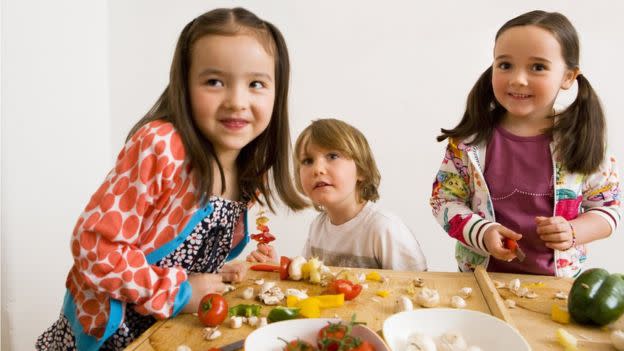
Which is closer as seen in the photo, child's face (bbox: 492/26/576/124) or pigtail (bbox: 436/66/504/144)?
child's face (bbox: 492/26/576/124)

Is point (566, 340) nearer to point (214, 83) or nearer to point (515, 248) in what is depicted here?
point (515, 248)

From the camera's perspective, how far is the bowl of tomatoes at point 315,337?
669 millimetres

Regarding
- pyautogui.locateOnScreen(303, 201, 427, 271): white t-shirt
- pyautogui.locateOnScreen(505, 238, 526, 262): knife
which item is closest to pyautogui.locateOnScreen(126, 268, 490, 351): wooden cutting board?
pyautogui.locateOnScreen(505, 238, 526, 262): knife

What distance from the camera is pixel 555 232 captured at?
1157 millimetres

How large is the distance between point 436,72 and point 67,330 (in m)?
1.93

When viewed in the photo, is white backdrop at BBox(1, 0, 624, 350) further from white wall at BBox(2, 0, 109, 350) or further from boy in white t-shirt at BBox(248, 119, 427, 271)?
boy in white t-shirt at BBox(248, 119, 427, 271)

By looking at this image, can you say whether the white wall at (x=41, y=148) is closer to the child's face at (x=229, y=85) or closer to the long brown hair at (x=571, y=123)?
the child's face at (x=229, y=85)

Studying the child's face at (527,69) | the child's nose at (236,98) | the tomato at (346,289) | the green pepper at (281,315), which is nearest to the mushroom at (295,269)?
the tomato at (346,289)

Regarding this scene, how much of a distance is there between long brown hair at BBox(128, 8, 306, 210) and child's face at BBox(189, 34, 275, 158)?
2 cm

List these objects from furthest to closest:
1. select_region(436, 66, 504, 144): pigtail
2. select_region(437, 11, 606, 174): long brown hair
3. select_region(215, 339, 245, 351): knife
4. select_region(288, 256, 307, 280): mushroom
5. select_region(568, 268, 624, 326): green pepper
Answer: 1. select_region(436, 66, 504, 144): pigtail
2. select_region(437, 11, 606, 174): long brown hair
3. select_region(288, 256, 307, 280): mushroom
4. select_region(568, 268, 624, 326): green pepper
5. select_region(215, 339, 245, 351): knife

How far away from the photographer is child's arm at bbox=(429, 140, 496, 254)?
4.41 ft

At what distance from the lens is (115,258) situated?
0.87 meters

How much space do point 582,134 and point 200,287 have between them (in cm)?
100

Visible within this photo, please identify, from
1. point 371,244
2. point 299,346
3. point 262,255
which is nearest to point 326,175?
point 371,244
